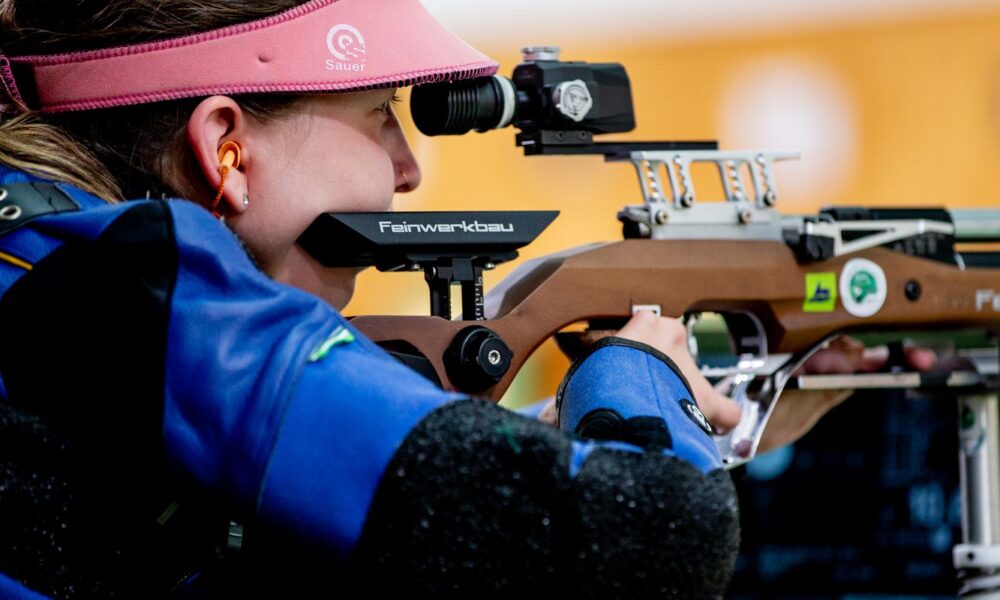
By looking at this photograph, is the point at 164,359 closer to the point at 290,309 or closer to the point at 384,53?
the point at 290,309

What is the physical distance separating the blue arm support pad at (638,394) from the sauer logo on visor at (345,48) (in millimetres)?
290

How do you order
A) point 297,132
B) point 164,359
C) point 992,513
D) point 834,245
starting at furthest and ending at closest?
point 992,513, point 834,245, point 297,132, point 164,359

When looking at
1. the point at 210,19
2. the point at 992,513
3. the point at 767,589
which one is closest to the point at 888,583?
the point at 767,589

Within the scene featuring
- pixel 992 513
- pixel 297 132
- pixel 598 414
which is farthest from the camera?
pixel 992 513

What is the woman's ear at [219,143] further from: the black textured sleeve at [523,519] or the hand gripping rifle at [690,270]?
the black textured sleeve at [523,519]

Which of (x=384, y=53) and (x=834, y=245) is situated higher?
(x=384, y=53)

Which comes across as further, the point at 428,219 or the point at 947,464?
the point at 947,464

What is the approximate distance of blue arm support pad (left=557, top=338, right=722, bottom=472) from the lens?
2.70ft

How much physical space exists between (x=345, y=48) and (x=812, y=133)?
85.1 inches

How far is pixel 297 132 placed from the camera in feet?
3.11

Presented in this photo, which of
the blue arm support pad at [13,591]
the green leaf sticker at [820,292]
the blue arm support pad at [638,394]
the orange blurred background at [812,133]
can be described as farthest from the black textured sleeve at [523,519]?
the orange blurred background at [812,133]

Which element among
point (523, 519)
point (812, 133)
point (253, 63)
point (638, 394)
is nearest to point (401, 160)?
point (253, 63)

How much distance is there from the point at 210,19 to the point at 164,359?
32 cm

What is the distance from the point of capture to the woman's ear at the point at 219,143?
90cm
